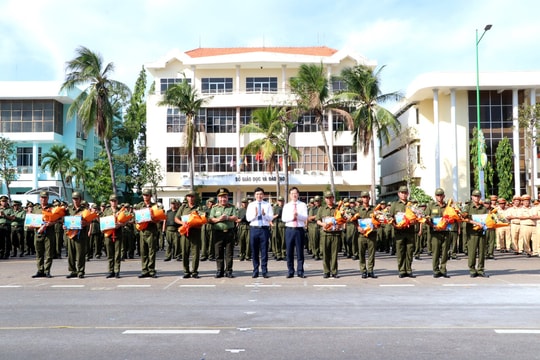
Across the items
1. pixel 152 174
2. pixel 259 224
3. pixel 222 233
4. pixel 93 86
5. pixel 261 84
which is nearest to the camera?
pixel 222 233

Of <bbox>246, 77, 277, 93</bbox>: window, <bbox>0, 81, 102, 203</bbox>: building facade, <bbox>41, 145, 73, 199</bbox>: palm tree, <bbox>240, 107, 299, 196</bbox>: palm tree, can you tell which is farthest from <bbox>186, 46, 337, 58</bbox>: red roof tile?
<bbox>41, 145, 73, 199</bbox>: palm tree

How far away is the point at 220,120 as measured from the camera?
50.7 meters

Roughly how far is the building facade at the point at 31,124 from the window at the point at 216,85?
13.0m

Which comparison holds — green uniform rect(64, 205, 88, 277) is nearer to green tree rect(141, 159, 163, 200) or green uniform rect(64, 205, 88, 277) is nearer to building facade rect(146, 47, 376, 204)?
green tree rect(141, 159, 163, 200)

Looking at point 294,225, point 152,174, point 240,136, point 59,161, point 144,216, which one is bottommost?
point 294,225

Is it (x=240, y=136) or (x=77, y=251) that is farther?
(x=240, y=136)

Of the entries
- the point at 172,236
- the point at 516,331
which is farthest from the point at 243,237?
the point at 516,331

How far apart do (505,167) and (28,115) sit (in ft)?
132

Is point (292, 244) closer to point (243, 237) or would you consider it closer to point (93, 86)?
point (243, 237)

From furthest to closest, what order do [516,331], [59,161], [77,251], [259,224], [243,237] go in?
[59,161]
[243,237]
[77,251]
[259,224]
[516,331]

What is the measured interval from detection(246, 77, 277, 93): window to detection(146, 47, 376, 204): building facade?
0.27ft

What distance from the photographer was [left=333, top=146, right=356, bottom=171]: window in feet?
166

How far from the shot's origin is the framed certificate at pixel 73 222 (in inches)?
582

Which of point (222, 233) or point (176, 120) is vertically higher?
point (176, 120)
